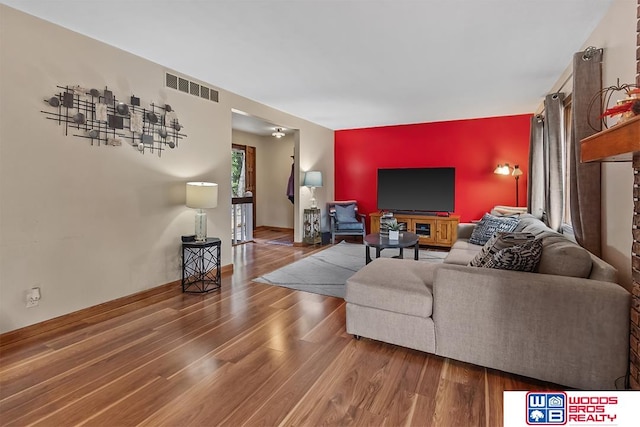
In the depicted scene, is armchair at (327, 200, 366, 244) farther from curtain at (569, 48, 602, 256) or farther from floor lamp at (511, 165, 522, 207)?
curtain at (569, 48, 602, 256)

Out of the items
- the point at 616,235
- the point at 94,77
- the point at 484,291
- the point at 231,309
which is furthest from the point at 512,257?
the point at 94,77

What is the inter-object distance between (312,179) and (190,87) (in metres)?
2.97

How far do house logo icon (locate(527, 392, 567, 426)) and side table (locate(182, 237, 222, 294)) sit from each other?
10.2 ft

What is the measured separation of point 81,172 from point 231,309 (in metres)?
1.80

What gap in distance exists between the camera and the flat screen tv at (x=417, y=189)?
6090mm

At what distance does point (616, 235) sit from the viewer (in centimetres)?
223

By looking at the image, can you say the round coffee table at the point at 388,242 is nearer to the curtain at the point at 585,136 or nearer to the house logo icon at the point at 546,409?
the curtain at the point at 585,136

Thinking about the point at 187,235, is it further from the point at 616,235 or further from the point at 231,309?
the point at 616,235

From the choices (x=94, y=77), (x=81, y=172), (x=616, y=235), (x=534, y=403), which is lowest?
(x=534, y=403)

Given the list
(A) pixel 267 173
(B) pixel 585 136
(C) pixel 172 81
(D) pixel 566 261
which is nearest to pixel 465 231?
(B) pixel 585 136

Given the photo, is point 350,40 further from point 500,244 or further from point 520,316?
point 520,316

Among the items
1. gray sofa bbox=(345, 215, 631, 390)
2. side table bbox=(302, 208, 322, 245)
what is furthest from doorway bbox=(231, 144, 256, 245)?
gray sofa bbox=(345, 215, 631, 390)

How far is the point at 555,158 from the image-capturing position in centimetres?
344

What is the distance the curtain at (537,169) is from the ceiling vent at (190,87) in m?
4.28
